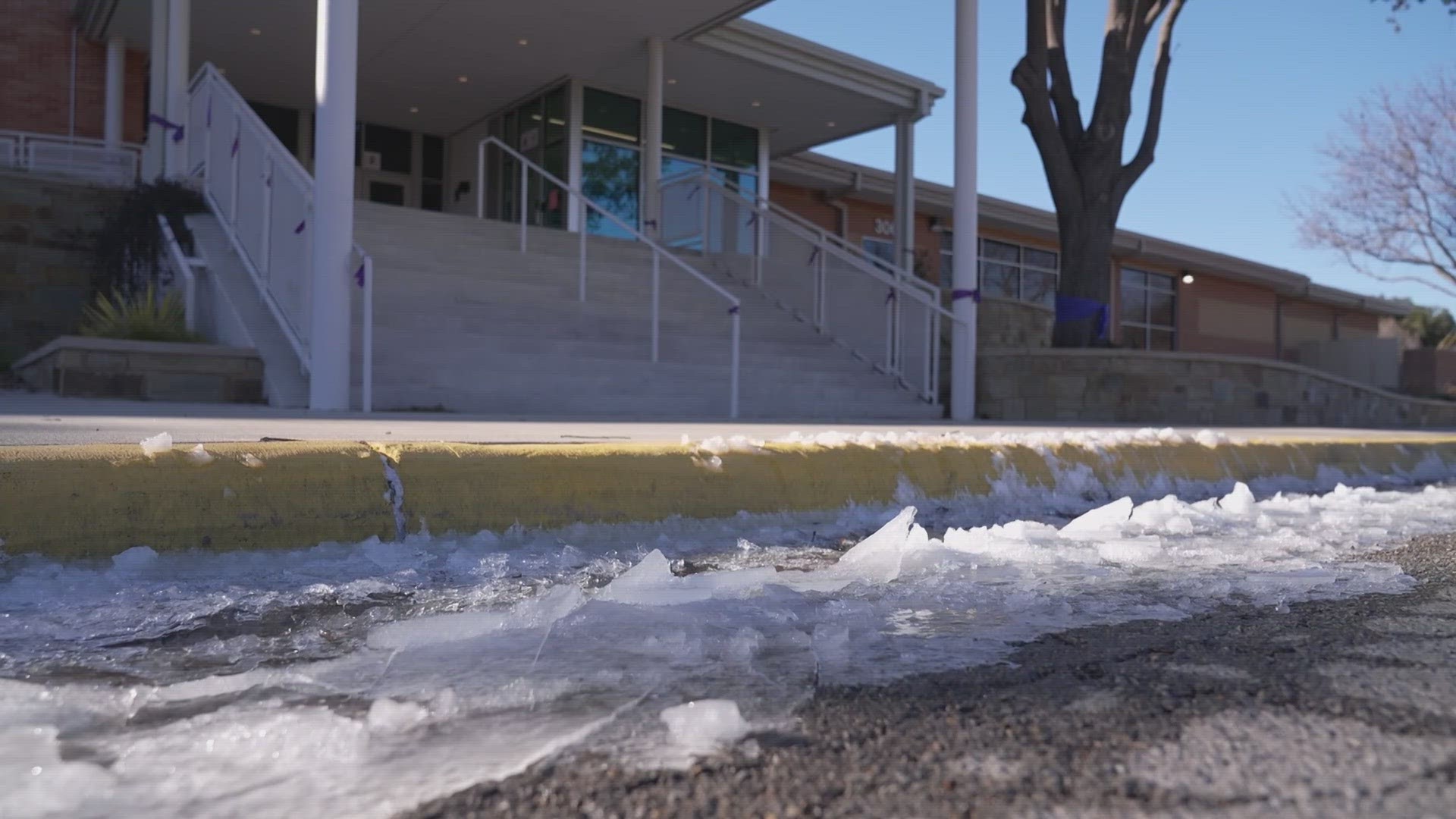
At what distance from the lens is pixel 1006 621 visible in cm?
233

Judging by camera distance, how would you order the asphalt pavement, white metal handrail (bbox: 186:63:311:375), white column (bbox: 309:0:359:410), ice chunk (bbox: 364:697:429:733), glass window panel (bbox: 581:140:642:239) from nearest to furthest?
the asphalt pavement < ice chunk (bbox: 364:697:429:733) < white column (bbox: 309:0:359:410) < white metal handrail (bbox: 186:63:311:375) < glass window panel (bbox: 581:140:642:239)

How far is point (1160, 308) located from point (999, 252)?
620cm

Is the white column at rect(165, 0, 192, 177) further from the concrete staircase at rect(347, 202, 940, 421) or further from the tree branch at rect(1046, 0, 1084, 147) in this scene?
the tree branch at rect(1046, 0, 1084, 147)

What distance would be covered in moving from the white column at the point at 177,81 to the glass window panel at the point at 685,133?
24.2 ft

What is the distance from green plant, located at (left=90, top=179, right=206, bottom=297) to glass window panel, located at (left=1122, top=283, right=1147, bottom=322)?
21.0 m

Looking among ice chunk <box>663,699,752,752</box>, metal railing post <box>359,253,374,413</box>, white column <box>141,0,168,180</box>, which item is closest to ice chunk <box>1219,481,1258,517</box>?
ice chunk <box>663,699,752,752</box>

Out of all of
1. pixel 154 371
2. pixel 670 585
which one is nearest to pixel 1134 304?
pixel 154 371

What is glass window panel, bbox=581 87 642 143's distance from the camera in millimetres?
16359

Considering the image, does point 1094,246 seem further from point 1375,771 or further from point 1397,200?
point 1397,200

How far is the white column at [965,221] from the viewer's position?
35.1 feet

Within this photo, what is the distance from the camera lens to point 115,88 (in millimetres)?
14523

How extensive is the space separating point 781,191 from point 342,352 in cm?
1386

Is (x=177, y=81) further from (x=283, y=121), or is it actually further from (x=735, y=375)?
(x=735, y=375)

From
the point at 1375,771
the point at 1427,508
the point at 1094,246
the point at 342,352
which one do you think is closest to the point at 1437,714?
the point at 1375,771
